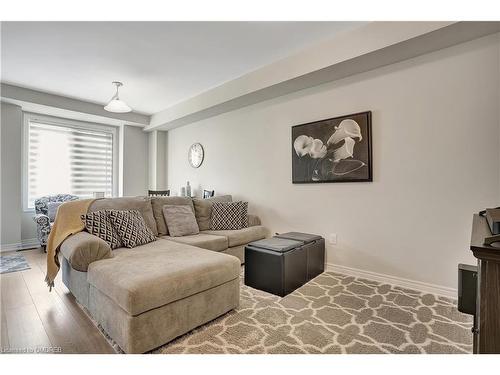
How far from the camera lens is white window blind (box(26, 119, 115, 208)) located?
4.52m

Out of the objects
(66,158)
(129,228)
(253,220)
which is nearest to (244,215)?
(253,220)

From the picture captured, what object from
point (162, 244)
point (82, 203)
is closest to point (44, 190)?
point (82, 203)

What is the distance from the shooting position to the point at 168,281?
5.22ft

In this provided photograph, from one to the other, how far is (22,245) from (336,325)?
5.00m

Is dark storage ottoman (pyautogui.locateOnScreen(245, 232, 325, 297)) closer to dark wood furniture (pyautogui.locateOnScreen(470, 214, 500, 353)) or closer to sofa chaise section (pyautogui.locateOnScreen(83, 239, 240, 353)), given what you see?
sofa chaise section (pyautogui.locateOnScreen(83, 239, 240, 353))

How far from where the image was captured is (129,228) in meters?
2.39

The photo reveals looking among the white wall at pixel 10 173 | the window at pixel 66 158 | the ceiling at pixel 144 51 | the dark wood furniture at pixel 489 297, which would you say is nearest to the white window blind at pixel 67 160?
the window at pixel 66 158

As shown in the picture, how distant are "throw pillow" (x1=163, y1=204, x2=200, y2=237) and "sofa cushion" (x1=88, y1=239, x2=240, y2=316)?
77cm

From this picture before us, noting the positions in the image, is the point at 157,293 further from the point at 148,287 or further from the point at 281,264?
the point at 281,264

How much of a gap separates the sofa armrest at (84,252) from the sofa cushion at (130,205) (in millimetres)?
589

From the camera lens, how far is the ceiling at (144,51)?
2373 mm

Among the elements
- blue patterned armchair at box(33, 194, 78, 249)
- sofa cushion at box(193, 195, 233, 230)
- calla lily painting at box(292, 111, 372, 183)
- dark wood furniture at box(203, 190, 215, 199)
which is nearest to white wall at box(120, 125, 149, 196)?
blue patterned armchair at box(33, 194, 78, 249)
